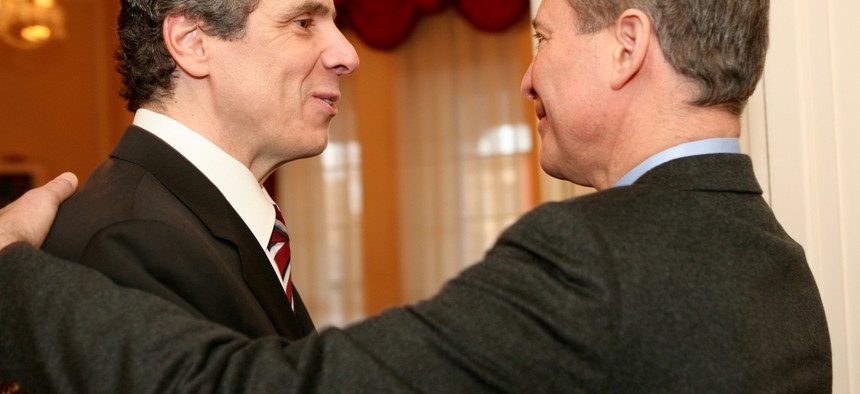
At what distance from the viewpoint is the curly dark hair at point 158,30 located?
1697 mm

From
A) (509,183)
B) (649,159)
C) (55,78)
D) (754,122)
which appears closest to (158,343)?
(649,159)

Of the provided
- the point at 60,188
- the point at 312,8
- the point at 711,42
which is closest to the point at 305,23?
the point at 312,8

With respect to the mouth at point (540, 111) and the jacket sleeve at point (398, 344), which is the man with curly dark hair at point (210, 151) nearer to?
the jacket sleeve at point (398, 344)

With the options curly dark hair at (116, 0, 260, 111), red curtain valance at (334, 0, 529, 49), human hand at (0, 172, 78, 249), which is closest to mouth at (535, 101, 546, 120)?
curly dark hair at (116, 0, 260, 111)

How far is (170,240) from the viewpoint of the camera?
53.0 inches

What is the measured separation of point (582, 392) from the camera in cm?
113

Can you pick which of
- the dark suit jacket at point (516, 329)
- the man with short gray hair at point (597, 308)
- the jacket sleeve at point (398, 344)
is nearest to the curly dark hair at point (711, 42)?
the man with short gray hair at point (597, 308)

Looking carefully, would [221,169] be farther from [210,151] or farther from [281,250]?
[281,250]

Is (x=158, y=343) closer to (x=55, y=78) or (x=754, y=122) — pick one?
(x=754, y=122)

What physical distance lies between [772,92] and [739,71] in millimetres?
445

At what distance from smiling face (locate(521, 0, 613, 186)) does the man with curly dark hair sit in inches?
20.9

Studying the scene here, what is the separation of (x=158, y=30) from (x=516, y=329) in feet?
3.26

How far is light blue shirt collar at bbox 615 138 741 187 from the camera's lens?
51.4 inches

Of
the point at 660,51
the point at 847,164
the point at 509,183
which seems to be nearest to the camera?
A: the point at 660,51
